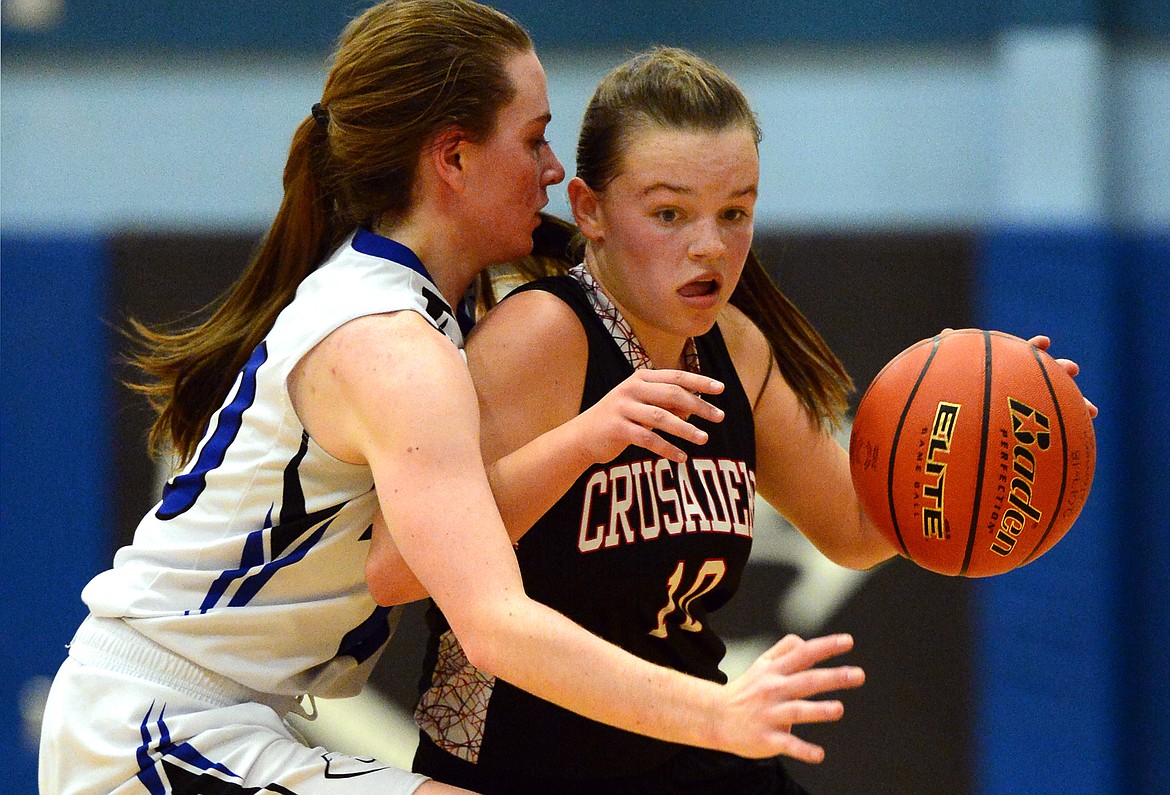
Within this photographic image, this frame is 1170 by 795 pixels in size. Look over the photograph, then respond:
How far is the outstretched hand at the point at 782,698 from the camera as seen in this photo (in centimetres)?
145

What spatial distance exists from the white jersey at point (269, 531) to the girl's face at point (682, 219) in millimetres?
315

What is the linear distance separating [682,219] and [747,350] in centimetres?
42

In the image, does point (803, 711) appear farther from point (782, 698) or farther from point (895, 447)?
point (895, 447)

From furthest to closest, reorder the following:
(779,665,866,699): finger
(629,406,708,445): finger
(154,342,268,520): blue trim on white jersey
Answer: (154,342,268,520): blue trim on white jersey, (629,406,708,445): finger, (779,665,866,699): finger

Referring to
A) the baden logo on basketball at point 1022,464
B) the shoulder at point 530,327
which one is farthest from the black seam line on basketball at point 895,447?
the shoulder at point 530,327

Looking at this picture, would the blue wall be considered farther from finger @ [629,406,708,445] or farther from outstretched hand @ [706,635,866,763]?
outstretched hand @ [706,635,866,763]

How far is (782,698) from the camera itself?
1472 millimetres

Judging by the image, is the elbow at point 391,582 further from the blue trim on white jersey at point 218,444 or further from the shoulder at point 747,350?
the shoulder at point 747,350

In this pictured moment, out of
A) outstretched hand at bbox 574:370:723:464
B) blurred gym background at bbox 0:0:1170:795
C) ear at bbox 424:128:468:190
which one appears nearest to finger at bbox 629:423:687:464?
outstretched hand at bbox 574:370:723:464

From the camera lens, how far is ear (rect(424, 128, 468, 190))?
6.97 ft

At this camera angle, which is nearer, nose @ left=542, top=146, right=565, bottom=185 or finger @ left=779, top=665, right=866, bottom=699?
finger @ left=779, top=665, right=866, bottom=699

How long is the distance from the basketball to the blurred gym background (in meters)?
1.82

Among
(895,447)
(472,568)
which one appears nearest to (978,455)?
(895,447)

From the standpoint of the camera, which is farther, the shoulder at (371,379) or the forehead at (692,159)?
the forehead at (692,159)
